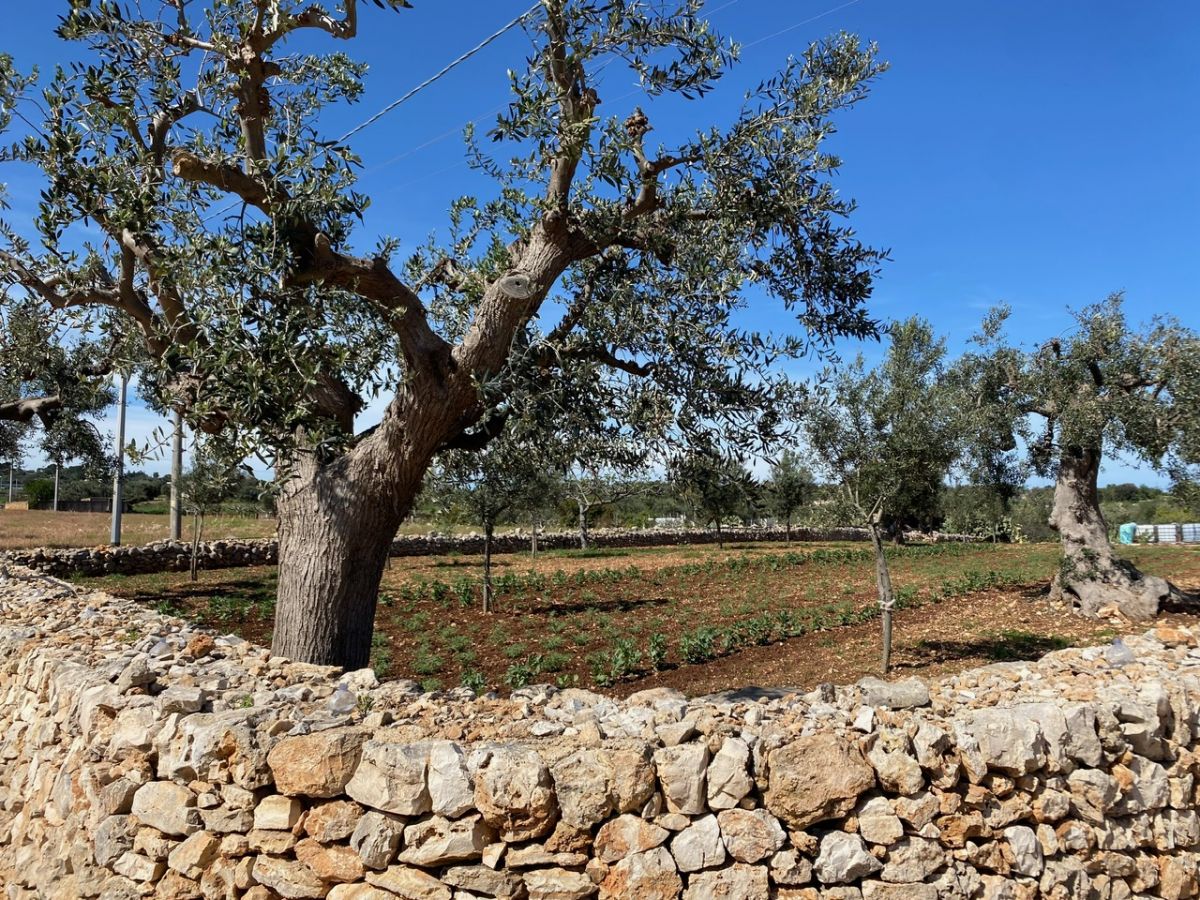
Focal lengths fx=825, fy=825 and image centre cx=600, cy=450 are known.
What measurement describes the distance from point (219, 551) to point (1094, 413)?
2488 cm

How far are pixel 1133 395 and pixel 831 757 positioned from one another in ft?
51.6

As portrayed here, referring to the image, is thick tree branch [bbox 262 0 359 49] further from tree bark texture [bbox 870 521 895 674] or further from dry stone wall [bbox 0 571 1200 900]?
tree bark texture [bbox 870 521 895 674]

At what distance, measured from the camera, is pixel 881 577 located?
524 inches

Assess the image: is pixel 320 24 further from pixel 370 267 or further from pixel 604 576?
pixel 604 576

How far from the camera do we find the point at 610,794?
150 inches

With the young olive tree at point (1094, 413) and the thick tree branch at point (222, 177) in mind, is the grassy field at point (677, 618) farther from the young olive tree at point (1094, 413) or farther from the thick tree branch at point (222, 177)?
the thick tree branch at point (222, 177)

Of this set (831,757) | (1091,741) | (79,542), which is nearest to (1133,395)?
(1091,741)

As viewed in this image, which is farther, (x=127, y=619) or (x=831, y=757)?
(x=127, y=619)

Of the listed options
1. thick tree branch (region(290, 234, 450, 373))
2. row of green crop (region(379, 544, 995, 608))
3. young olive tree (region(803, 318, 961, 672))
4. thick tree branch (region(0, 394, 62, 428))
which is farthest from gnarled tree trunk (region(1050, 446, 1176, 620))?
thick tree branch (region(0, 394, 62, 428))

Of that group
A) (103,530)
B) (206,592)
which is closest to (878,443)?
(206,592)

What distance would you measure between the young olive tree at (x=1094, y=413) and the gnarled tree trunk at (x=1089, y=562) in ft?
0.07

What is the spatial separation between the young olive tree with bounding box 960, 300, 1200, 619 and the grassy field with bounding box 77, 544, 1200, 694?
0.96 meters

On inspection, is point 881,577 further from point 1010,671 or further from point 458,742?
point 458,742

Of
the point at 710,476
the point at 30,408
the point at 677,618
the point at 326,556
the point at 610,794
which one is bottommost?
the point at 677,618
